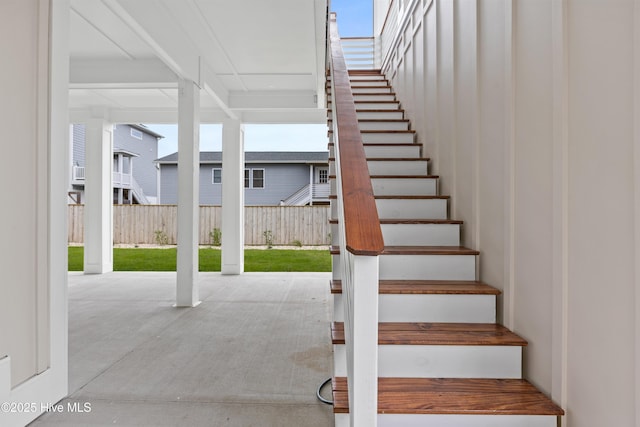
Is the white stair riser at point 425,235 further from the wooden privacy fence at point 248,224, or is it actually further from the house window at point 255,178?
the house window at point 255,178

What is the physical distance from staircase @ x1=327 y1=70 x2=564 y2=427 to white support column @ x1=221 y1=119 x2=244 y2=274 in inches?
166

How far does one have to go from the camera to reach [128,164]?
50.5ft

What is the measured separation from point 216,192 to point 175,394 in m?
13.4

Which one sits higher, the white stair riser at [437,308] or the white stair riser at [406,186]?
the white stair riser at [406,186]

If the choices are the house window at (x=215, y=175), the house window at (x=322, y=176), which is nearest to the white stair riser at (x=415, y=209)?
the house window at (x=322, y=176)

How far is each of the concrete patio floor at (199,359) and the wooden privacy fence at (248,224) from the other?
17.5 feet

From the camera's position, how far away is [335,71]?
2.69 meters

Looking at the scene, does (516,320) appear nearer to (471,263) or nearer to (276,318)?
(471,263)

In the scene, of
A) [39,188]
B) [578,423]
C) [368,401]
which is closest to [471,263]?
[578,423]

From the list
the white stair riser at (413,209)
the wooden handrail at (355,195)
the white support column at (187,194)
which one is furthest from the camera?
the white support column at (187,194)

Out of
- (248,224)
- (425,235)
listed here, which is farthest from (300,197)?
(425,235)

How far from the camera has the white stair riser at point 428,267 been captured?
2367 millimetres

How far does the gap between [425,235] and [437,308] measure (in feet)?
2.31

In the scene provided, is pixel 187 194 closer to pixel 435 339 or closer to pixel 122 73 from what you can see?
pixel 122 73
